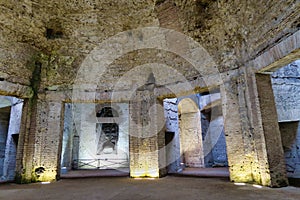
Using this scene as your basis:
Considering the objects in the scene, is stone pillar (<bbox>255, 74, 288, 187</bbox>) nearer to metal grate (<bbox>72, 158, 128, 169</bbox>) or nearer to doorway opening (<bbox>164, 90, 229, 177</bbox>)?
doorway opening (<bbox>164, 90, 229, 177</bbox>)

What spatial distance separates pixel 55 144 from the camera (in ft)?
24.2

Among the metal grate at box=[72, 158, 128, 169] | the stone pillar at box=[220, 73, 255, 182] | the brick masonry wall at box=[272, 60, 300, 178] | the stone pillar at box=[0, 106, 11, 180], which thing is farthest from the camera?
the metal grate at box=[72, 158, 128, 169]

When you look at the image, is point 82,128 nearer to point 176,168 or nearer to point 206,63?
point 176,168

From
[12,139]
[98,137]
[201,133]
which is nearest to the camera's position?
[12,139]

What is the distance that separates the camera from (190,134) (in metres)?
12.3

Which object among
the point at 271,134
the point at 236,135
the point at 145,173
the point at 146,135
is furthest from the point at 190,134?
the point at 271,134

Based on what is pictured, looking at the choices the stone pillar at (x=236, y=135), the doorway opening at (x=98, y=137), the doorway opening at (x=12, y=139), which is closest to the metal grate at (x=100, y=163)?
the doorway opening at (x=98, y=137)

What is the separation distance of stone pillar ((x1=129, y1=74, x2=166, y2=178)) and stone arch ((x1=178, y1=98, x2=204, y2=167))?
167 inches

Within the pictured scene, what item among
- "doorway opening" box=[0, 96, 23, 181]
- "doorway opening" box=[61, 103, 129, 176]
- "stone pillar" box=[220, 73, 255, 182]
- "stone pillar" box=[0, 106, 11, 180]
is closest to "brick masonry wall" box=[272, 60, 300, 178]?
"stone pillar" box=[220, 73, 255, 182]

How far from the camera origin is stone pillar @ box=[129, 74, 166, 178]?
746cm

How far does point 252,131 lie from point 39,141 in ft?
23.0

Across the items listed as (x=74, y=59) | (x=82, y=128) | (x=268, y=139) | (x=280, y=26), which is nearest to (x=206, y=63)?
(x=280, y=26)

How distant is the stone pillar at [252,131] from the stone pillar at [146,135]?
2531 mm

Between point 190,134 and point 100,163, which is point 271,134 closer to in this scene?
point 190,134
